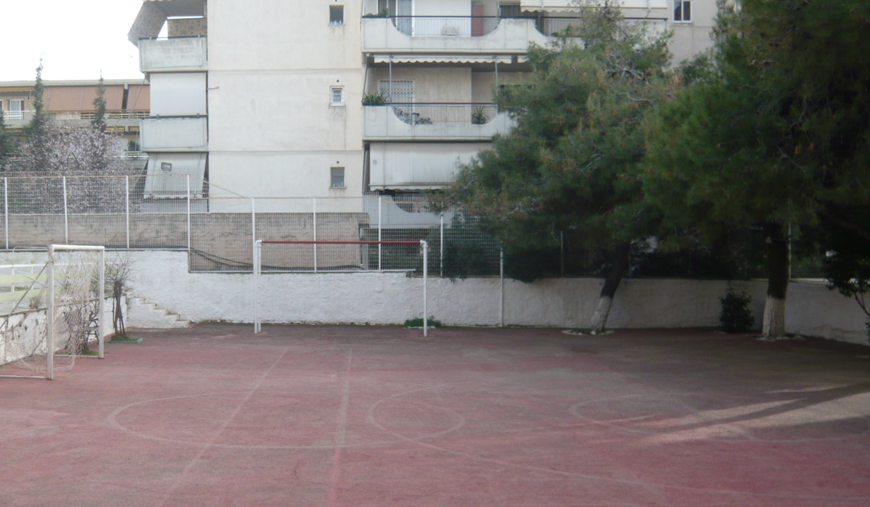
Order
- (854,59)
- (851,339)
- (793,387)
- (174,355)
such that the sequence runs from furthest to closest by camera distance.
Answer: (851,339), (174,355), (793,387), (854,59)

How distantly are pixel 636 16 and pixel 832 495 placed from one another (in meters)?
22.8

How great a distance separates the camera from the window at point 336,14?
25880mm

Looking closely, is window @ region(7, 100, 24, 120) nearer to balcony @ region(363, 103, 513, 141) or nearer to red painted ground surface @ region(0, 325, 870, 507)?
balcony @ region(363, 103, 513, 141)

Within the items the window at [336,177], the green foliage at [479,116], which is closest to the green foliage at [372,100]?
the window at [336,177]

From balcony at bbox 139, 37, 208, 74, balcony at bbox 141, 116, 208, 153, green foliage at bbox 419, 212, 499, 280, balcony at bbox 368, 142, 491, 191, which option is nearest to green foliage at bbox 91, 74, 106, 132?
balcony at bbox 139, 37, 208, 74

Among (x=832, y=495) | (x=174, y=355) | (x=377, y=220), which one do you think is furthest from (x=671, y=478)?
(x=377, y=220)

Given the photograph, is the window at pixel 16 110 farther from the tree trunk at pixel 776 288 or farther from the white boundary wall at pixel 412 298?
the tree trunk at pixel 776 288

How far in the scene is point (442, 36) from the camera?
24688 mm

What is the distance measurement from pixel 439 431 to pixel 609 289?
11.8 metres

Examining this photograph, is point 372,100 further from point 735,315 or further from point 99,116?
point 99,116

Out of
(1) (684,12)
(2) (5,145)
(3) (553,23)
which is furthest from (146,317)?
(1) (684,12)

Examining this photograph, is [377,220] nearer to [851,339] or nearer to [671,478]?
[851,339]

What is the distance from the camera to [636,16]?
84.6 feet

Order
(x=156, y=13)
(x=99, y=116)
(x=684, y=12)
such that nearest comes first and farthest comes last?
(x=684, y=12)
(x=156, y=13)
(x=99, y=116)
